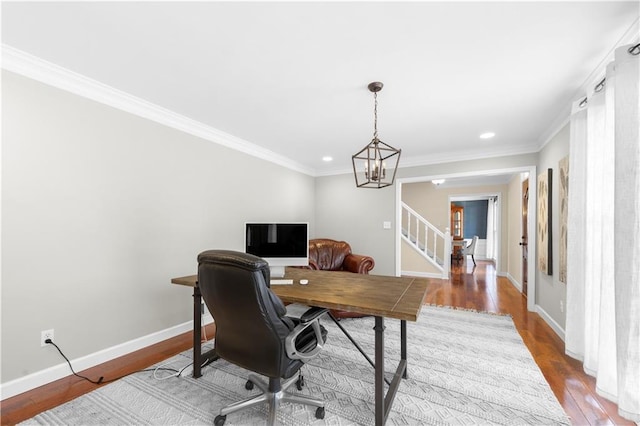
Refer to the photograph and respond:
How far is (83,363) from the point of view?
2.13m

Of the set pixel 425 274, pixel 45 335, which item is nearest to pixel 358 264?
pixel 425 274

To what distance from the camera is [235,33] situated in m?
1.61

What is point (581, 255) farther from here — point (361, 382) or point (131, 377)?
point (131, 377)

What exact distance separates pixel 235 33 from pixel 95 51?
1032 millimetres

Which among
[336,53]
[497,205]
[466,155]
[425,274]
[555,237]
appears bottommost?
[425,274]

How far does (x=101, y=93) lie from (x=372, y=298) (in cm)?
276

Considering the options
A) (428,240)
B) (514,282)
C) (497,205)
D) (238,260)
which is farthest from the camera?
(428,240)

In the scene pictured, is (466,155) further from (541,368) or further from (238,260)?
(238,260)

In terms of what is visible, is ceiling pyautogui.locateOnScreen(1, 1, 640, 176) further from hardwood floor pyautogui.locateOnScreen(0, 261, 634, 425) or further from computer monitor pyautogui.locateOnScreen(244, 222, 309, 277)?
hardwood floor pyautogui.locateOnScreen(0, 261, 634, 425)

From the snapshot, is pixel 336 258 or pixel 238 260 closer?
pixel 238 260

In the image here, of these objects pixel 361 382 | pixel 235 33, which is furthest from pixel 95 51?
pixel 361 382

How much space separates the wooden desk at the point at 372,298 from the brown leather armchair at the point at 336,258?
4.87 feet

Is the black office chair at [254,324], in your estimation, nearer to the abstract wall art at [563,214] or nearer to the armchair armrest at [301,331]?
the armchair armrest at [301,331]

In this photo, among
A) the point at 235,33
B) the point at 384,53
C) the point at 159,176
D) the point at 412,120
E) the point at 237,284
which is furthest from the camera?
the point at 412,120
